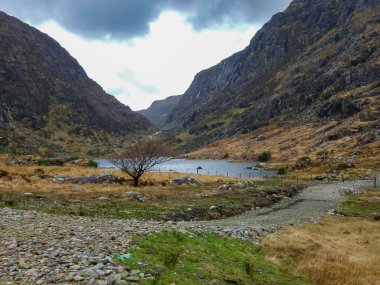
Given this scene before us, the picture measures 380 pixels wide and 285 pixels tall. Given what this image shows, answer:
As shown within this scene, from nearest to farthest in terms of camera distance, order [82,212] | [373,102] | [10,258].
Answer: [10,258] < [82,212] < [373,102]

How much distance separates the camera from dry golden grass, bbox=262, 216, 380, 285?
1907 centimetres

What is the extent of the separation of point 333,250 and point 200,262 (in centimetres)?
1287

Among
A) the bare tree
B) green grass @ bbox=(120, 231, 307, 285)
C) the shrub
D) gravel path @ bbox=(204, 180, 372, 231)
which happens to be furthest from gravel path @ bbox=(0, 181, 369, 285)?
the bare tree

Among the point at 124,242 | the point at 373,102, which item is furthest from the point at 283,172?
the point at 373,102

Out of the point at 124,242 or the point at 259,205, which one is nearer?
the point at 124,242

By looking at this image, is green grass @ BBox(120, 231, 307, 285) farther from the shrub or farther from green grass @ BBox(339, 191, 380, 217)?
green grass @ BBox(339, 191, 380, 217)

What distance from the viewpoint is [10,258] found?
41.9ft

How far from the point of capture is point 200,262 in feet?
52.3

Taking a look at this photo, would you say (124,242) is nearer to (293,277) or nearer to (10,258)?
(10,258)

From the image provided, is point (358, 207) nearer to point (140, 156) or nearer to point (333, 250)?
point (333, 250)

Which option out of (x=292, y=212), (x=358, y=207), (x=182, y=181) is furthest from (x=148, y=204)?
(x=358, y=207)

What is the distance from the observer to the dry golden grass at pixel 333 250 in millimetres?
19067

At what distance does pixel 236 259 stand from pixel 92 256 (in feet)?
27.4

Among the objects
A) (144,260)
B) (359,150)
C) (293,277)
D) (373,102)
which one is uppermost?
(373,102)
